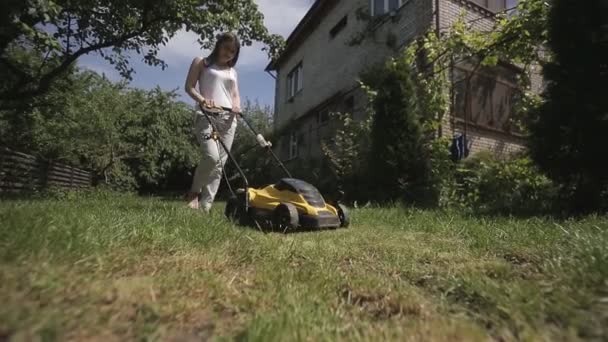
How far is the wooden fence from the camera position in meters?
8.69

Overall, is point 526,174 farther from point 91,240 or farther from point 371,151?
point 91,240

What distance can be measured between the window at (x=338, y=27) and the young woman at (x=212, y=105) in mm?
9579

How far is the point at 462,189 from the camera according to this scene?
686 cm

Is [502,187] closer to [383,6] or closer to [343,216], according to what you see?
[343,216]

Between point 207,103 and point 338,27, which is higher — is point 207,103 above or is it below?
below

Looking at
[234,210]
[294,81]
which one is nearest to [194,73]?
[234,210]

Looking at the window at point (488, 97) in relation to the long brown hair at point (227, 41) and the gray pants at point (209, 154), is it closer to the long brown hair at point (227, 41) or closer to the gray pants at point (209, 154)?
the long brown hair at point (227, 41)

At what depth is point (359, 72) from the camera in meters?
10.8

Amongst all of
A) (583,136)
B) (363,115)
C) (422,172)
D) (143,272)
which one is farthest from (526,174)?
(143,272)

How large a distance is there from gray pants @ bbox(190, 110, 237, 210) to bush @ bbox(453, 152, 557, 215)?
10.6 ft

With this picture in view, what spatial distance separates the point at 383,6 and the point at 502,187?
6613 millimetres

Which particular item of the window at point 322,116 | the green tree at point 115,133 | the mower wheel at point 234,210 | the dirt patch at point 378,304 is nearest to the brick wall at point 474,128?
the window at point 322,116

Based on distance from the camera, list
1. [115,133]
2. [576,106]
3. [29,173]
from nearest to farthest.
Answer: [576,106]
[29,173]
[115,133]

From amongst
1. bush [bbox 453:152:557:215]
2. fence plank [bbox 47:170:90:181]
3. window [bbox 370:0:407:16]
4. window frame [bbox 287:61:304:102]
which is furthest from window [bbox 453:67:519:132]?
fence plank [bbox 47:170:90:181]
